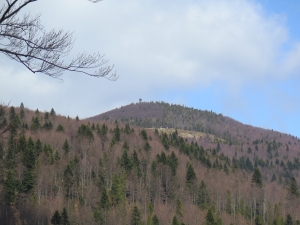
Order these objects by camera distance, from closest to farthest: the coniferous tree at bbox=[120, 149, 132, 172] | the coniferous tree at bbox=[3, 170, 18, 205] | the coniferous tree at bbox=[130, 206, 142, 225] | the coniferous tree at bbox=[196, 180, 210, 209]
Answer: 1. the coniferous tree at bbox=[3, 170, 18, 205]
2. the coniferous tree at bbox=[130, 206, 142, 225]
3. the coniferous tree at bbox=[196, 180, 210, 209]
4. the coniferous tree at bbox=[120, 149, 132, 172]

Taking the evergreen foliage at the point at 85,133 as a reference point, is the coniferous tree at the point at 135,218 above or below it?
below

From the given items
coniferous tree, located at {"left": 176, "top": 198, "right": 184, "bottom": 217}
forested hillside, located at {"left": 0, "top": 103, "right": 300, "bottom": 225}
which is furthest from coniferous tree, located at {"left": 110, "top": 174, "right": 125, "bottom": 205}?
coniferous tree, located at {"left": 176, "top": 198, "right": 184, "bottom": 217}

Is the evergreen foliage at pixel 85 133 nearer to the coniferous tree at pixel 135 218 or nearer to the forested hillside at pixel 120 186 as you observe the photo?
the forested hillside at pixel 120 186

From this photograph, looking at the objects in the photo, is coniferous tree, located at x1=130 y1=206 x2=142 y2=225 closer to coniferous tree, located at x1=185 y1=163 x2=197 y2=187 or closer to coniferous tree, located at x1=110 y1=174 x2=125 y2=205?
coniferous tree, located at x1=110 y1=174 x2=125 y2=205

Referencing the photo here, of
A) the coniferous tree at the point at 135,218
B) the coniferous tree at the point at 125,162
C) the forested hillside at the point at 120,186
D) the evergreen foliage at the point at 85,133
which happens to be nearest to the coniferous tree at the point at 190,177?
the forested hillside at the point at 120,186

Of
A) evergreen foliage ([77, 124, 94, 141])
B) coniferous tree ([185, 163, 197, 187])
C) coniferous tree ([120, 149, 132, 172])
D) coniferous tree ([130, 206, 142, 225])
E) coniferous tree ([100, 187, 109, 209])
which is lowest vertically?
coniferous tree ([130, 206, 142, 225])

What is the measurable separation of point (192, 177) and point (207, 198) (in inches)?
250

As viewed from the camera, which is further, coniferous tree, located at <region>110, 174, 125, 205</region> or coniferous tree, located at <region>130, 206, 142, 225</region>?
coniferous tree, located at <region>110, 174, 125, 205</region>

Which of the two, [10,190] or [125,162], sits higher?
[125,162]

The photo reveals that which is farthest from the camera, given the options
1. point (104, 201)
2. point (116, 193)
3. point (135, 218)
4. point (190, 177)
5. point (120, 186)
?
point (190, 177)

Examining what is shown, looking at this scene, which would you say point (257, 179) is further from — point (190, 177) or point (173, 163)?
point (173, 163)

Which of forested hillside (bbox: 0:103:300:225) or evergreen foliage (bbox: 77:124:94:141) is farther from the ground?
evergreen foliage (bbox: 77:124:94:141)

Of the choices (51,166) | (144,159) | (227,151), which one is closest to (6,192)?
(51,166)

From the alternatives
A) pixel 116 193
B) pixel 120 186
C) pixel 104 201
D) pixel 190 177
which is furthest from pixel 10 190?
pixel 190 177
